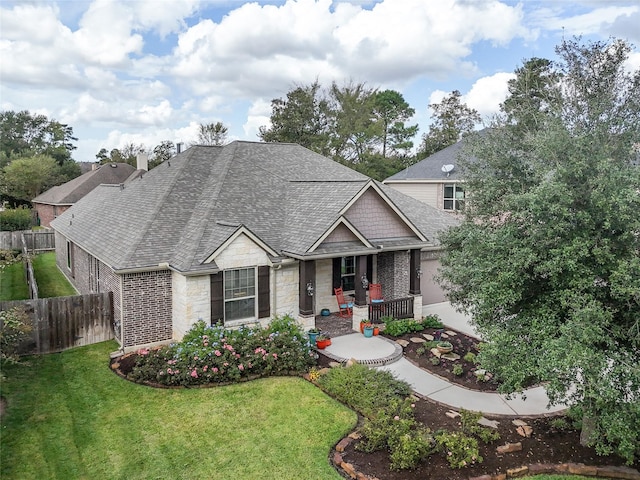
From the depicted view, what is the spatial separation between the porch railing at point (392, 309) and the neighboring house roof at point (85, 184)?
35.1 m

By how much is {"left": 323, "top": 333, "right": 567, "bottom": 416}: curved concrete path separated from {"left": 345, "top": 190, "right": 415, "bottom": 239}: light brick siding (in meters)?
3.89

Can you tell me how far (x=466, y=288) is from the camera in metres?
9.09

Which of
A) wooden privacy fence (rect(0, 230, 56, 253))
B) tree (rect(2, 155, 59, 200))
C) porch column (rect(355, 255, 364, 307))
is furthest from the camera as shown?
tree (rect(2, 155, 59, 200))

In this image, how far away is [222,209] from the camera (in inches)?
603

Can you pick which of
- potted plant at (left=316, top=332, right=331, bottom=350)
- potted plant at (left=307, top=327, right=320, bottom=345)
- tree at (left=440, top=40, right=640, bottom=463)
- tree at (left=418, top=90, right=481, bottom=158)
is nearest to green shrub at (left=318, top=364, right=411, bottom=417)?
potted plant at (left=316, top=332, right=331, bottom=350)

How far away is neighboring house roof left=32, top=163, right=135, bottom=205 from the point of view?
1624 inches

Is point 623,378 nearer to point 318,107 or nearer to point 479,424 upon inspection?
point 479,424

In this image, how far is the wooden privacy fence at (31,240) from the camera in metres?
31.8

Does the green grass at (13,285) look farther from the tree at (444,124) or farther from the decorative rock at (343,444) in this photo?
the tree at (444,124)

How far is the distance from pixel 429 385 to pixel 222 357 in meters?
5.22

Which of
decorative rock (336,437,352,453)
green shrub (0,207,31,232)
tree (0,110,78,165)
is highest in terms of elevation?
tree (0,110,78,165)

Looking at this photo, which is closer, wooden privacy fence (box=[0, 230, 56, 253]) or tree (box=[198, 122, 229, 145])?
wooden privacy fence (box=[0, 230, 56, 253])

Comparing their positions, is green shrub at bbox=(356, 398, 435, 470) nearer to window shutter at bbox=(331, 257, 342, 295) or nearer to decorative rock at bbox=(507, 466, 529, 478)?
decorative rock at bbox=(507, 466, 529, 478)

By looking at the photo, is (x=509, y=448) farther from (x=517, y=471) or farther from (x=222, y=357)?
(x=222, y=357)
